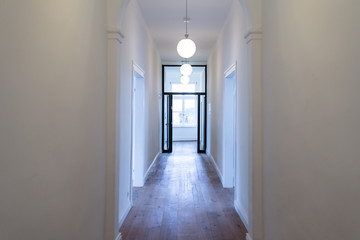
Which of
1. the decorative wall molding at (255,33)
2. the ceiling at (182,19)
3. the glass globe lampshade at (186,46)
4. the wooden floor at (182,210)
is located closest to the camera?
the decorative wall molding at (255,33)

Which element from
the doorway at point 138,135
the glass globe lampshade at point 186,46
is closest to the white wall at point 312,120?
the glass globe lampshade at point 186,46

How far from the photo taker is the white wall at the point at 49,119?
41.7 inches

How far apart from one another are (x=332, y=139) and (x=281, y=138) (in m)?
0.69

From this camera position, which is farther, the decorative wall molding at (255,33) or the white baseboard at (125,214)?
the white baseboard at (125,214)

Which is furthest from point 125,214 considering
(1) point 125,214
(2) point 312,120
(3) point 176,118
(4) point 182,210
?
(3) point 176,118

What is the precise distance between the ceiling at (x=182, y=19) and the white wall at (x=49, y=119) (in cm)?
238

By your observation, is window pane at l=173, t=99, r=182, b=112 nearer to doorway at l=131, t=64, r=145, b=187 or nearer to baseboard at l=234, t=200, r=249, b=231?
doorway at l=131, t=64, r=145, b=187

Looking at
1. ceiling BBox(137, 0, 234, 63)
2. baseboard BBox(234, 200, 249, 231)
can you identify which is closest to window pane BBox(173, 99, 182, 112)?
ceiling BBox(137, 0, 234, 63)

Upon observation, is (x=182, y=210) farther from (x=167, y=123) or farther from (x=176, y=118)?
(x=176, y=118)

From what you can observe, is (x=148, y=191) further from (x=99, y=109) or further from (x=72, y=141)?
(x=72, y=141)

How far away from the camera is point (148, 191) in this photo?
15.5 feet

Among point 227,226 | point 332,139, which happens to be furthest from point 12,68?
point 227,226

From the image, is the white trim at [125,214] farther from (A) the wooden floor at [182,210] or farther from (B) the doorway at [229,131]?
(B) the doorway at [229,131]

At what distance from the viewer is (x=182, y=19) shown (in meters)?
4.98
